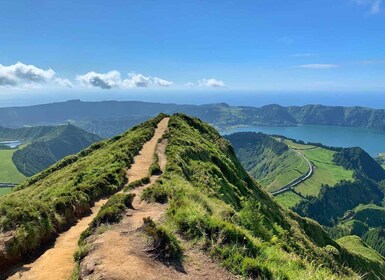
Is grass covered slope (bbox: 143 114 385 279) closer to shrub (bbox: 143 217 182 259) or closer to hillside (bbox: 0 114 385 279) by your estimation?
hillside (bbox: 0 114 385 279)

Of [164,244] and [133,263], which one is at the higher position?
[164,244]

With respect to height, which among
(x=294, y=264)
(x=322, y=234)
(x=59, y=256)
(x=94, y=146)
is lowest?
(x=322, y=234)

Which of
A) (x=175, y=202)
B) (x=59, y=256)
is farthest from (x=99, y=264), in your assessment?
(x=175, y=202)

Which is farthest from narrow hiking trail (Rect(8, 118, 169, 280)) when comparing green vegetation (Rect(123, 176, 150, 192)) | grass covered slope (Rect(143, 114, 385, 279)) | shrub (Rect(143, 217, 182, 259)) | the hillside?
grass covered slope (Rect(143, 114, 385, 279))

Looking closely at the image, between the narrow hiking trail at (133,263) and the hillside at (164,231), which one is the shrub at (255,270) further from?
the narrow hiking trail at (133,263)

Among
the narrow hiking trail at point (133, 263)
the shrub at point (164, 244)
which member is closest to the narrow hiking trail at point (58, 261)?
the narrow hiking trail at point (133, 263)

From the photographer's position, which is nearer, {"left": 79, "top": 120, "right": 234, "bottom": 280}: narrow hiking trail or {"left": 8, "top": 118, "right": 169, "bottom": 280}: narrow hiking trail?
{"left": 79, "top": 120, "right": 234, "bottom": 280}: narrow hiking trail

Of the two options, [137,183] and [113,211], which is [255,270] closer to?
[113,211]

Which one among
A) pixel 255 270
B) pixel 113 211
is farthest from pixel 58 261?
pixel 255 270

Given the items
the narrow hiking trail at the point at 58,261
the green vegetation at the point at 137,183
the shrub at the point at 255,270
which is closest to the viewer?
the shrub at the point at 255,270

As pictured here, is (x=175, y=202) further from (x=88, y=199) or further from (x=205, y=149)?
(x=205, y=149)

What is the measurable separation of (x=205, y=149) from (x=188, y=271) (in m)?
39.5

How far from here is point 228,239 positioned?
16250 millimetres

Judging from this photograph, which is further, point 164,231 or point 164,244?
point 164,231
